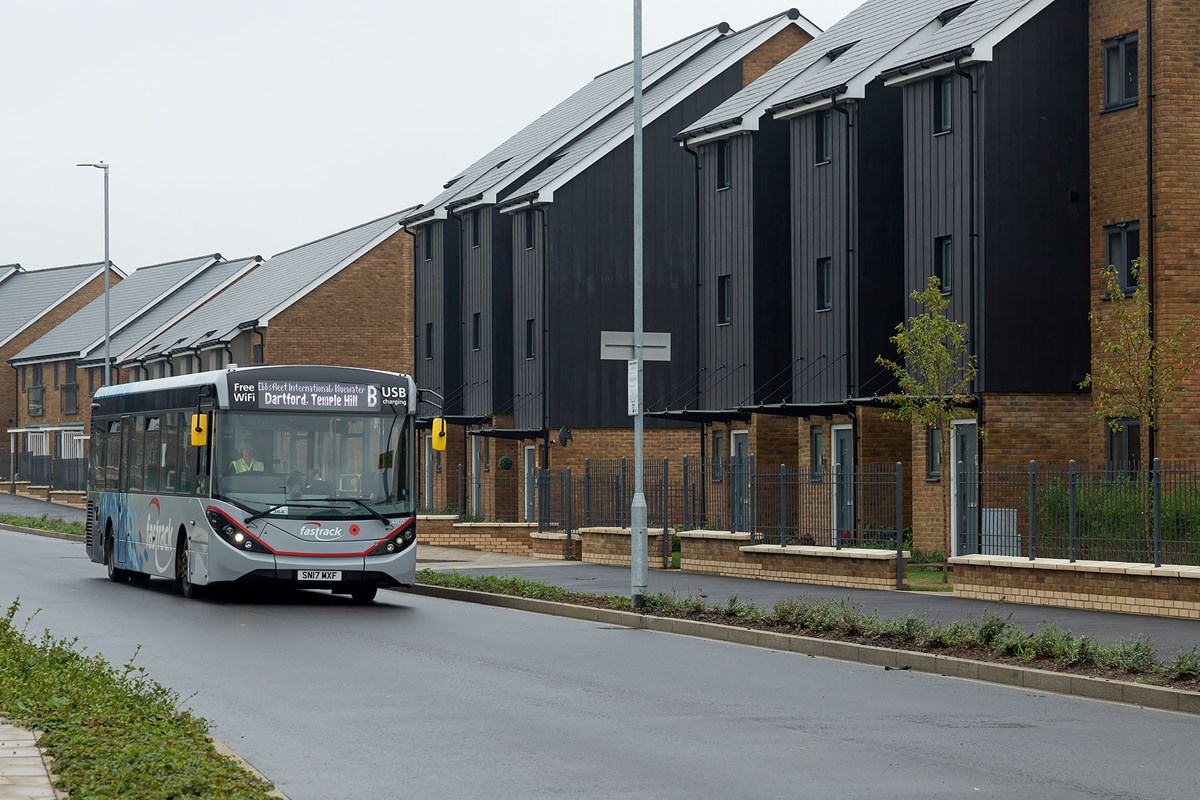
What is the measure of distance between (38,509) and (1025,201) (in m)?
45.6

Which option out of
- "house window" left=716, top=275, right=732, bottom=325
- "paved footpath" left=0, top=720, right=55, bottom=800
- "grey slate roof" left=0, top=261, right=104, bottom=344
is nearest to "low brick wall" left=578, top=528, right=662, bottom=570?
"house window" left=716, top=275, right=732, bottom=325

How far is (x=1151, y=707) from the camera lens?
1304 centimetres

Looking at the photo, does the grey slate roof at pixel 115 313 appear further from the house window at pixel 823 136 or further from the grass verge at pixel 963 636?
the grass verge at pixel 963 636

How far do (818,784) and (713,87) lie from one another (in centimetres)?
3759

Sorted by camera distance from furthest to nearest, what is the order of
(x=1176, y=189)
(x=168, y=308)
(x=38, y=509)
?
(x=168, y=308) < (x=38, y=509) < (x=1176, y=189)

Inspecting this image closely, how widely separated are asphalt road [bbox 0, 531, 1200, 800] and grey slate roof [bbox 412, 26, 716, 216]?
32767 mm

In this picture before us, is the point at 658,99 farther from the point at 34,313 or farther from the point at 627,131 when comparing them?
the point at 34,313

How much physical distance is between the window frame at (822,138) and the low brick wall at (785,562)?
9.48 m

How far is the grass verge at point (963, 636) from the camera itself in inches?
550

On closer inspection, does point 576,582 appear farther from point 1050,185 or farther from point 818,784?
point 818,784

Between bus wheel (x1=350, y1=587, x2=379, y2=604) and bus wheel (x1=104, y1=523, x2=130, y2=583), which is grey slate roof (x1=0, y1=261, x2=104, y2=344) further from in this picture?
bus wheel (x1=350, y1=587, x2=379, y2=604)

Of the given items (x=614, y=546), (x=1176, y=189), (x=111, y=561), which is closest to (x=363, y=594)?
(x=111, y=561)

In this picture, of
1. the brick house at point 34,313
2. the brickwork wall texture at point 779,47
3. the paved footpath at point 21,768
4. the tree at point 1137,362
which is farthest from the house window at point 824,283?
the brick house at point 34,313

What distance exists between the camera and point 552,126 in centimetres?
5409
